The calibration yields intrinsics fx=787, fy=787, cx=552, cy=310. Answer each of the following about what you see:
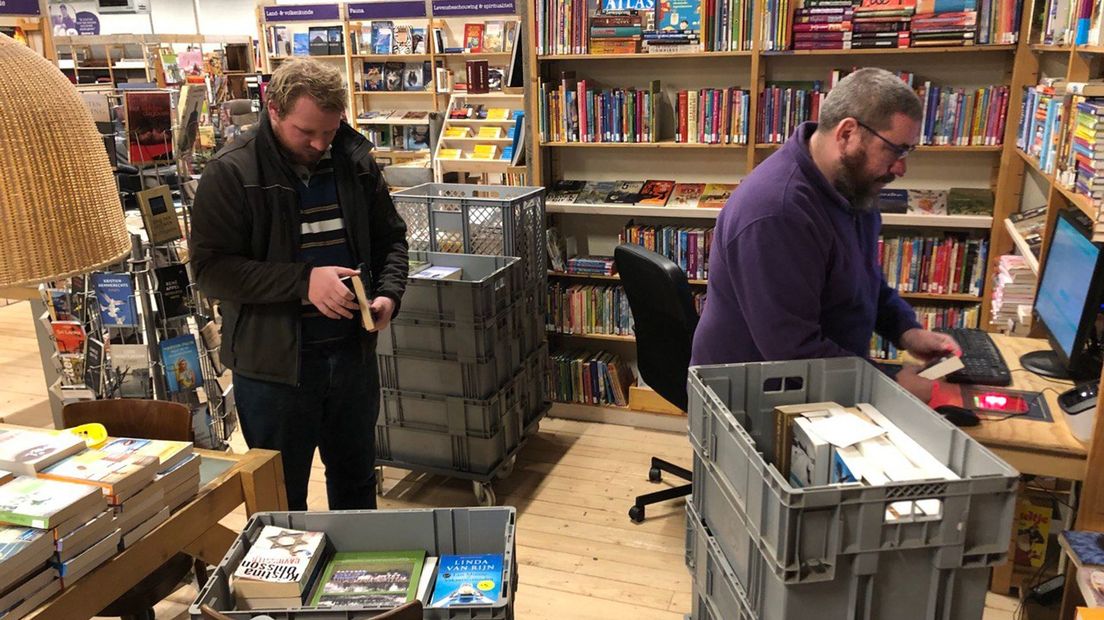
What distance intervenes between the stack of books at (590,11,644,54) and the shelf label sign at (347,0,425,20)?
10.7ft

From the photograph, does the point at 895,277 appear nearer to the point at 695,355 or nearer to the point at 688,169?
the point at 688,169

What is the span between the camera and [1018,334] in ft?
9.61

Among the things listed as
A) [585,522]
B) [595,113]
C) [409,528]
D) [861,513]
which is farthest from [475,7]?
[861,513]

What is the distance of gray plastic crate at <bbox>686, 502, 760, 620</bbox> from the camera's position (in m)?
1.38

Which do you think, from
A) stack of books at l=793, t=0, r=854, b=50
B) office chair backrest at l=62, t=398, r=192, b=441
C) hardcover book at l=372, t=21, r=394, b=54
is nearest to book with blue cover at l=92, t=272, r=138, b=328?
office chair backrest at l=62, t=398, r=192, b=441

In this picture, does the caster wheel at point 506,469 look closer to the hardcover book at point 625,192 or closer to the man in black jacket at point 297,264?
the man in black jacket at point 297,264

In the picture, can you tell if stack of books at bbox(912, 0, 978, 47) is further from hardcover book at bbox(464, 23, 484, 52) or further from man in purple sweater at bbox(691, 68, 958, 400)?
hardcover book at bbox(464, 23, 484, 52)

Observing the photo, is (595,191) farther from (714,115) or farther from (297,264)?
(297,264)

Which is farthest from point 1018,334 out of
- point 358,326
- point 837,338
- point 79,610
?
point 79,610

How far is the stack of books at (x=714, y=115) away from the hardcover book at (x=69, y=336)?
264cm

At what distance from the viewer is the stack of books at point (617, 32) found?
360 cm

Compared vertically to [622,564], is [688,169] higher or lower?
higher

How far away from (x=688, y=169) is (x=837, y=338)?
212cm

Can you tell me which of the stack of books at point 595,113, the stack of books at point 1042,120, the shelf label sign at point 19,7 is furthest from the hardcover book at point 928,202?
the shelf label sign at point 19,7
